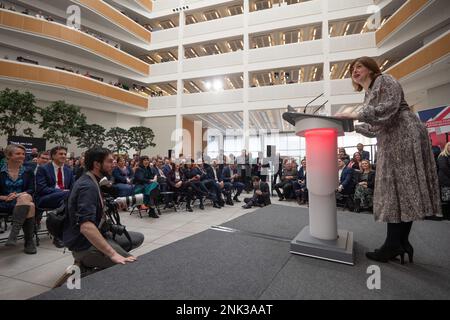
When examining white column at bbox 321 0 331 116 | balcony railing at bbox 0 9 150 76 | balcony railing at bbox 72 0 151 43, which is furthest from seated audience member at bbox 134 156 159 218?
balcony railing at bbox 72 0 151 43

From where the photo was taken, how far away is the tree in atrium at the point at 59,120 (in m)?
7.66

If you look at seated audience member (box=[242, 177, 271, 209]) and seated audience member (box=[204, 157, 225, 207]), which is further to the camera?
seated audience member (box=[204, 157, 225, 207])

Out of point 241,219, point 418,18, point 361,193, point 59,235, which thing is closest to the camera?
point 59,235

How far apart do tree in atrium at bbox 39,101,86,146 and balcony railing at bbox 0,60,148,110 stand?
2708 mm

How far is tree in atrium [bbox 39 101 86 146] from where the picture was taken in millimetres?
7664

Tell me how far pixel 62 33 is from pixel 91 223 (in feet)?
41.4

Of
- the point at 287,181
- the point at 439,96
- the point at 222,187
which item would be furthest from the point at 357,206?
the point at 439,96

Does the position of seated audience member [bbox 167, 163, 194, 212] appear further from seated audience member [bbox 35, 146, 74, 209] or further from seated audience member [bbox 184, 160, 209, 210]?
seated audience member [bbox 35, 146, 74, 209]

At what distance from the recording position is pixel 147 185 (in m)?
4.61

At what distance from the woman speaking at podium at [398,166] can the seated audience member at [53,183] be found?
335 cm
